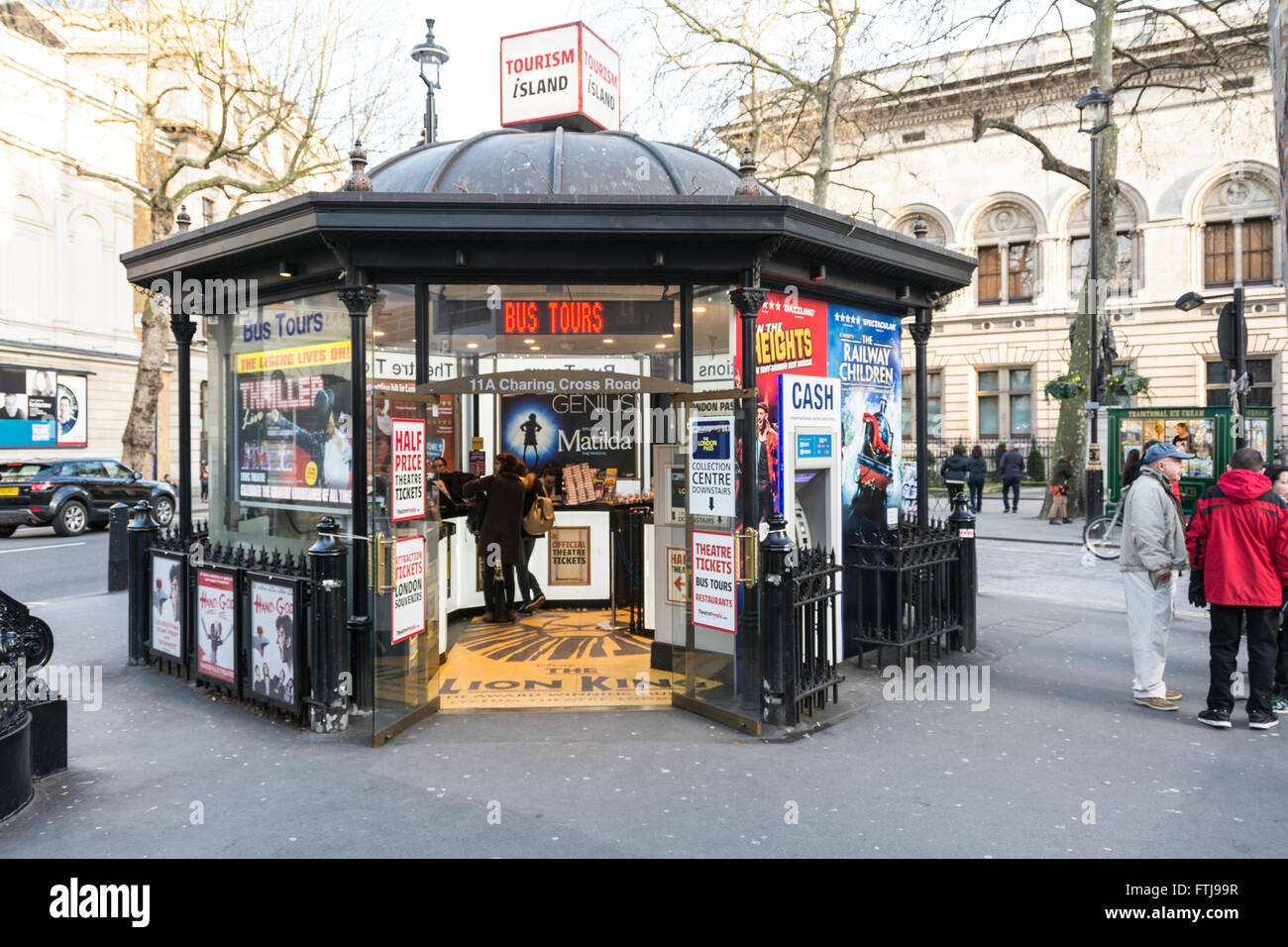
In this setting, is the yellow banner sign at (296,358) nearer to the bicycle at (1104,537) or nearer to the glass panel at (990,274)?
the bicycle at (1104,537)

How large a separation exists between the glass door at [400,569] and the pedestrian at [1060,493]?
61.8ft

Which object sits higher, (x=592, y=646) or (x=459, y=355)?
(x=459, y=355)

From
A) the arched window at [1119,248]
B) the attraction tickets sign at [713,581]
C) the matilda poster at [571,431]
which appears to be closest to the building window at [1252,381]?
the arched window at [1119,248]

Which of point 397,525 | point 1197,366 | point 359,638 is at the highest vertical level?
point 1197,366

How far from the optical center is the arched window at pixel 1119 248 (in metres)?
34.7

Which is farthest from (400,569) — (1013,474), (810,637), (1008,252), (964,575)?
(1008,252)

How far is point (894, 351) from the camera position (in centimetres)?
852

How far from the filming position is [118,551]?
12.2 m

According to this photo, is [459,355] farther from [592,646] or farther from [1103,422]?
[1103,422]

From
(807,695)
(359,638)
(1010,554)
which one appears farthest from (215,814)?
(1010,554)

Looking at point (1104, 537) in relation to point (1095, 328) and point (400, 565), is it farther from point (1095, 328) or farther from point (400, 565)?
point (400, 565)

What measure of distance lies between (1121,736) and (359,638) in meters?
5.20

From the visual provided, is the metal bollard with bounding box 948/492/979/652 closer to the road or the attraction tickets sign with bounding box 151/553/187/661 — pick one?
the attraction tickets sign with bounding box 151/553/187/661

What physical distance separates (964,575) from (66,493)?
19001 millimetres
